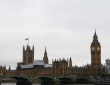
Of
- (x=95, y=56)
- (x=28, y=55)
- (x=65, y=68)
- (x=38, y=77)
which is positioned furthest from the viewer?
(x=28, y=55)

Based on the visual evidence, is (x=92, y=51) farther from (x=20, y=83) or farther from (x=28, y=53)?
(x=20, y=83)

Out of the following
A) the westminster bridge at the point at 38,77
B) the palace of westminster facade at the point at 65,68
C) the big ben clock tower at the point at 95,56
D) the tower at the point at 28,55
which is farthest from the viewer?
the tower at the point at 28,55

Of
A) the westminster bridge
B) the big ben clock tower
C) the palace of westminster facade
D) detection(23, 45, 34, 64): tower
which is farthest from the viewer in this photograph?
detection(23, 45, 34, 64): tower

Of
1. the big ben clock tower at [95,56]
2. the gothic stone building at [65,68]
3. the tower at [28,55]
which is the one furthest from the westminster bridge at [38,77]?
the tower at [28,55]

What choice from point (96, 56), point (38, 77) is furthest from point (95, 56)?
point (38, 77)

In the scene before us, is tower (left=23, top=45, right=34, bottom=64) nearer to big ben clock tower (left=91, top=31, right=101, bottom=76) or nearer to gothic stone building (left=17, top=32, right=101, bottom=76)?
gothic stone building (left=17, top=32, right=101, bottom=76)

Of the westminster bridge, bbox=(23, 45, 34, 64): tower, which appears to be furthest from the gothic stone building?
the westminster bridge

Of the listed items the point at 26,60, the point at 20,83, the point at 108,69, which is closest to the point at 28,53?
the point at 26,60

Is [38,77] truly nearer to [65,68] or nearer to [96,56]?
[65,68]

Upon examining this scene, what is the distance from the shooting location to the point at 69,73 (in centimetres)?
14475

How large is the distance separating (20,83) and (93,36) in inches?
2367

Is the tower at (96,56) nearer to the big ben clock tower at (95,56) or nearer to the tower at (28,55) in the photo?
the big ben clock tower at (95,56)

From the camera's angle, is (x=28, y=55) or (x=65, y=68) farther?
(x=28, y=55)

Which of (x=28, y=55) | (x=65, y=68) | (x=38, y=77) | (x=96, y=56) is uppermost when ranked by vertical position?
(x=28, y=55)
